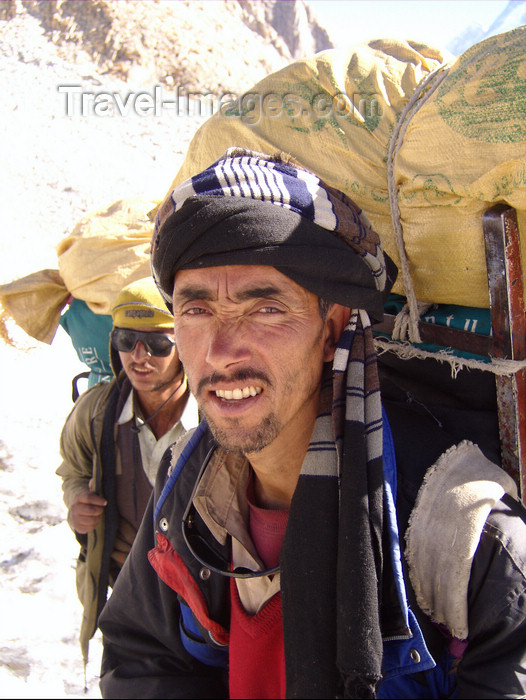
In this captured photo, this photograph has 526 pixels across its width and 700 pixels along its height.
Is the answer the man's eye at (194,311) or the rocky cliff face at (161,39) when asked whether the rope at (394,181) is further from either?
the rocky cliff face at (161,39)

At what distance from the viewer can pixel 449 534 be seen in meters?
1.18

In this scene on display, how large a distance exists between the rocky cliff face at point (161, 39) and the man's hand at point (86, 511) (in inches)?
956

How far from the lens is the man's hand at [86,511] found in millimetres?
2707

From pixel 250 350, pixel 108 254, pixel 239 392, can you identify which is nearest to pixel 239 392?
pixel 239 392

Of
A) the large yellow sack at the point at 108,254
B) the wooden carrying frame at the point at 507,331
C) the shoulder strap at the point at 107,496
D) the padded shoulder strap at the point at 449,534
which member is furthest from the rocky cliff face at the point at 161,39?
the padded shoulder strap at the point at 449,534

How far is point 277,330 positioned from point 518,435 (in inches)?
26.6

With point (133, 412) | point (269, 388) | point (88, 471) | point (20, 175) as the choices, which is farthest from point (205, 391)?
point (20, 175)

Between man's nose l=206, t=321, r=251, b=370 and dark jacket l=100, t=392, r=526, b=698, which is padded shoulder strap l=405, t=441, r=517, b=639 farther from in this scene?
man's nose l=206, t=321, r=251, b=370

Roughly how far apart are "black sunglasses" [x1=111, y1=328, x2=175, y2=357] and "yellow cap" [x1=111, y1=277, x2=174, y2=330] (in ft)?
0.14

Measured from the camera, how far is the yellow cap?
296cm

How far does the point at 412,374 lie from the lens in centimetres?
173

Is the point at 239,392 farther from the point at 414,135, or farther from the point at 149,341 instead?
the point at 149,341

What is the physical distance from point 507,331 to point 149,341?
6.48 feet

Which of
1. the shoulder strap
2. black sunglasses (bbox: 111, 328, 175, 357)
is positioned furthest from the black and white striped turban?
the shoulder strap
